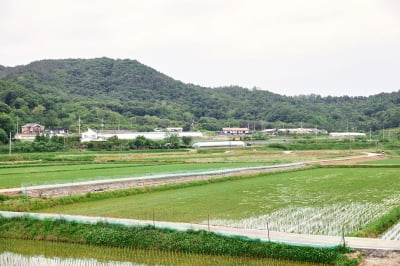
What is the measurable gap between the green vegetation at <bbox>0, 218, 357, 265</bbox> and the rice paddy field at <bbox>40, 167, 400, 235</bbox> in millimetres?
2409

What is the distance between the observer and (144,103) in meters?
130

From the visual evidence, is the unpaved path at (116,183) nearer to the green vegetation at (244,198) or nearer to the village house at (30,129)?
the green vegetation at (244,198)

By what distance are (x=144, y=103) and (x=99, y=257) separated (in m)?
117

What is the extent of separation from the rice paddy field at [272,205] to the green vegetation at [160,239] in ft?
7.90

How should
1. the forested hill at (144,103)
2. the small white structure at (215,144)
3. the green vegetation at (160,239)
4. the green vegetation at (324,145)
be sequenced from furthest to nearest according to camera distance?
the forested hill at (144,103)
the small white structure at (215,144)
the green vegetation at (324,145)
the green vegetation at (160,239)

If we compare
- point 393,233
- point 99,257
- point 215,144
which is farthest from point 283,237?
point 215,144

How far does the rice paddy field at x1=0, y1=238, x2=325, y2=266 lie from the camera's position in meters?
13.0

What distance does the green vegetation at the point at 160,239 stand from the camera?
12.7 metres

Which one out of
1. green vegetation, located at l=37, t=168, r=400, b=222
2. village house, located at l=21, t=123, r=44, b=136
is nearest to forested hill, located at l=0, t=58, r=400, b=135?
village house, located at l=21, t=123, r=44, b=136

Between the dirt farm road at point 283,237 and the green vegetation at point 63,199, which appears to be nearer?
the dirt farm road at point 283,237

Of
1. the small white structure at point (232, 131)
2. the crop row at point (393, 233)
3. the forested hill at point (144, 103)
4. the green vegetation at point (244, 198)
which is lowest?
the green vegetation at point (244, 198)

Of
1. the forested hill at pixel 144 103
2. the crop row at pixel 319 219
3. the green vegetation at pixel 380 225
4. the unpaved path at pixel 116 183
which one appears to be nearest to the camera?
the green vegetation at pixel 380 225

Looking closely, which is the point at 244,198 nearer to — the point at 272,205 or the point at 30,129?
the point at 272,205

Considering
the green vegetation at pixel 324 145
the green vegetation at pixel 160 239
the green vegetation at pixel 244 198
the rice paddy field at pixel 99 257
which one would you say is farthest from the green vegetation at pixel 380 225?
the green vegetation at pixel 324 145
